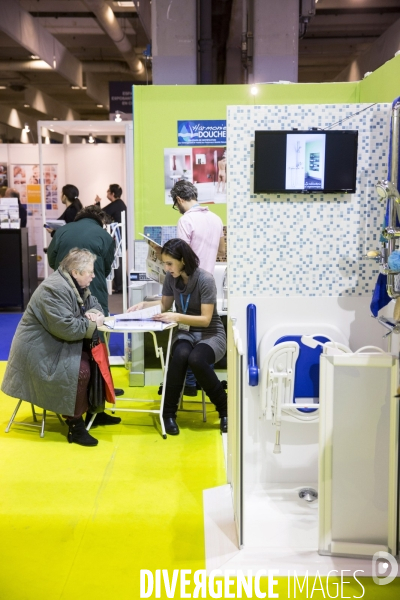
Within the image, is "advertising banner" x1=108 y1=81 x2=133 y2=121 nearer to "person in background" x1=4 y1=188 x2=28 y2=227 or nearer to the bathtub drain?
"person in background" x1=4 y1=188 x2=28 y2=227

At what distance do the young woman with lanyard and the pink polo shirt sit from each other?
0.55 metres

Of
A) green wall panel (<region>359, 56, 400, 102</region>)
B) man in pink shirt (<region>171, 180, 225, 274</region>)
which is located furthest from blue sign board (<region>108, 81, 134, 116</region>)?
green wall panel (<region>359, 56, 400, 102</region>)

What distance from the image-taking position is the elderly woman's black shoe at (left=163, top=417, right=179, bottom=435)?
14.6ft

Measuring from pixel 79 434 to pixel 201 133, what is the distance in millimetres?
2916

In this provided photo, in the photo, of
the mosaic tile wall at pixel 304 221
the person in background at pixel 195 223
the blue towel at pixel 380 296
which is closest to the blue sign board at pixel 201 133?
the person in background at pixel 195 223

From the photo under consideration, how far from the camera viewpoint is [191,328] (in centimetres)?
452

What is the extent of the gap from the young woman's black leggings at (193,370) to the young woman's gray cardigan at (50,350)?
0.60 m

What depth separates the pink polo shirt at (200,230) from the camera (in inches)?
196

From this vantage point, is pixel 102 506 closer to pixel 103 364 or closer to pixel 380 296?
pixel 103 364

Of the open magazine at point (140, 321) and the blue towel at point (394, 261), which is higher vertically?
the blue towel at point (394, 261)

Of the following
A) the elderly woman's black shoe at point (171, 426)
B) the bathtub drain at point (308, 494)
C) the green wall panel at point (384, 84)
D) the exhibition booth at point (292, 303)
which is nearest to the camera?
the exhibition booth at point (292, 303)

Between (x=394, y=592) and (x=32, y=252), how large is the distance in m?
8.12

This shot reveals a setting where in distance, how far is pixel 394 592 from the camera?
8.66ft

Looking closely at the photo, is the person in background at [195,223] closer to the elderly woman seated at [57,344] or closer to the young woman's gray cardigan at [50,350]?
the elderly woman seated at [57,344]
